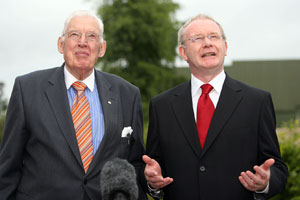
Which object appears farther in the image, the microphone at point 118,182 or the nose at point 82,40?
the nose at point 82,40

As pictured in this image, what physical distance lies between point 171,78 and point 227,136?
28528 millimetres

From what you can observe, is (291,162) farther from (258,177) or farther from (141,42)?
(141,42)

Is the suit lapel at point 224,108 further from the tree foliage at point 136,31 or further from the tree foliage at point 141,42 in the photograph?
the tree foliage at point 136,31

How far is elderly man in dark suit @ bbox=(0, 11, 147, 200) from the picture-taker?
3357 millimetres

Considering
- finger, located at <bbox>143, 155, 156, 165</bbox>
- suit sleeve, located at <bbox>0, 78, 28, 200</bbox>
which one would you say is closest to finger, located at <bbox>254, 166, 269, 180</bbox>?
finger, located at <bbox>143, 155, 156, 165</bbox>

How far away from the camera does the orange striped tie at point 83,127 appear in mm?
3412

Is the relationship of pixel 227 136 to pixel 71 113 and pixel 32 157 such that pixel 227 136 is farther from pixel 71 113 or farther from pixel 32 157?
pixel 32 157

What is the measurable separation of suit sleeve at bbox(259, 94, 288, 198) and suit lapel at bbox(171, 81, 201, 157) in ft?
1.80

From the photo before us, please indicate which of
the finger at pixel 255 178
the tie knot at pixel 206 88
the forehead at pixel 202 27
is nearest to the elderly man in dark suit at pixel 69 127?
the tie knot at pixel 206 88

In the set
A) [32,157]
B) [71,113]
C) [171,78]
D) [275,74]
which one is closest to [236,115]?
[71,113]

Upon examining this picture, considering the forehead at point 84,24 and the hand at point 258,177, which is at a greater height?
the forehead at point 84,24

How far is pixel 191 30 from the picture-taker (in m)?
3.65

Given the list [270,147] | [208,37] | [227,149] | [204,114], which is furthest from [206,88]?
[270,147]

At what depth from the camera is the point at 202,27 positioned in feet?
11.8
